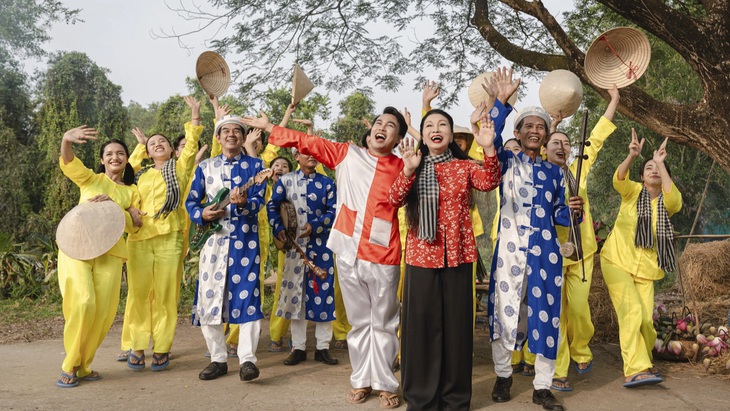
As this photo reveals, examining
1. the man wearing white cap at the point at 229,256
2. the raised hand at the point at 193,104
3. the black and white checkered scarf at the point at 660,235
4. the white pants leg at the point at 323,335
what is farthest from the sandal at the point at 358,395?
the raised hand at the point at 193,104

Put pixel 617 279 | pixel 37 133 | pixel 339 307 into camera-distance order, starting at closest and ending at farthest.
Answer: pixel 617 279 < pixel 339 307 < pixel 37 133

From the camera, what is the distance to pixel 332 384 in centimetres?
491

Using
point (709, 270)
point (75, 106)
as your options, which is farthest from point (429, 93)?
point (75, 106)

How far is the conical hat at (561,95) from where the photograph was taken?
17.0 feet

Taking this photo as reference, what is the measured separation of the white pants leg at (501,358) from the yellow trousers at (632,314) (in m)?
1.13

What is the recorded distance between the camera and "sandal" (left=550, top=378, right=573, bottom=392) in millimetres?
4773

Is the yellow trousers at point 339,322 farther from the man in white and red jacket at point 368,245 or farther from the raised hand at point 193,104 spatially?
the raised hand at point 193,104

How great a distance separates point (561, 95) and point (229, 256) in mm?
2954

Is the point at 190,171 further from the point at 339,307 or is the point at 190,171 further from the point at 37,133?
the point at 37,133

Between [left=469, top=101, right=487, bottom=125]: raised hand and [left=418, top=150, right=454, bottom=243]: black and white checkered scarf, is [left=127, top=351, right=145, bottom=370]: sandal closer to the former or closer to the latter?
[left=418, top=150, right=454, bottom=243]: black and white checkered scarf

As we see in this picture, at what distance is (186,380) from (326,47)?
5764mm

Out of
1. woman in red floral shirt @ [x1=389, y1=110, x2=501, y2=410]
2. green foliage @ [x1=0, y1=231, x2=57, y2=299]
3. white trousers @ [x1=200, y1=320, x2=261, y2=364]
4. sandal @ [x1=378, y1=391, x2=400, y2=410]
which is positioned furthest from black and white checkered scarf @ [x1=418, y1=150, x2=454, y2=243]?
green foliage @ [x1=0, y1=231, x2=57, y2=299]

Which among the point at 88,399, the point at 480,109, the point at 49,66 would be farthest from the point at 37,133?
the point at 480,109

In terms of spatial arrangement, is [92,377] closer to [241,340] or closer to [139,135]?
[241,340]
